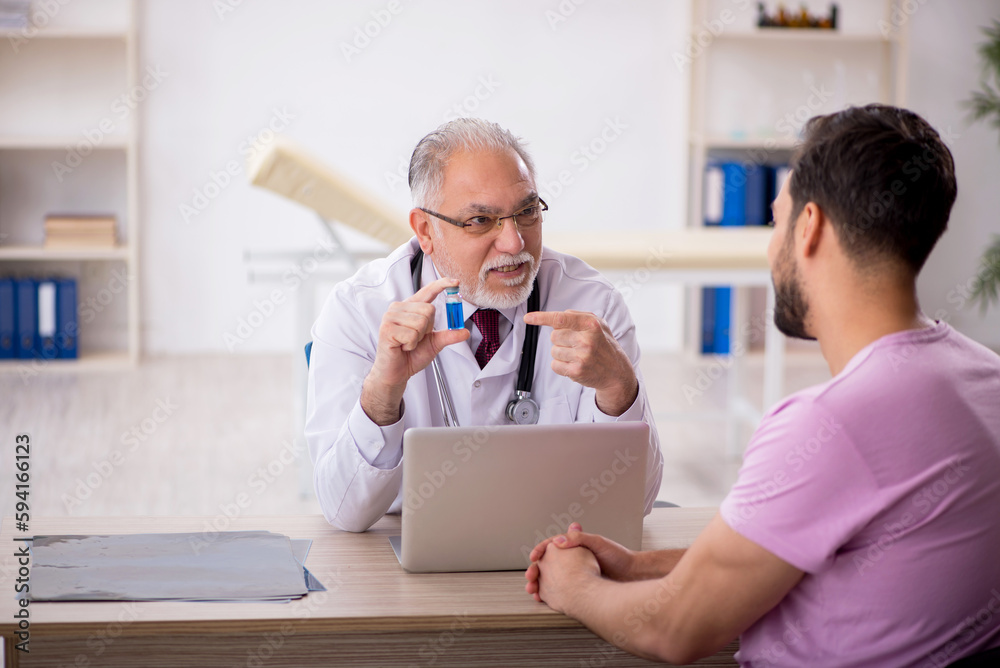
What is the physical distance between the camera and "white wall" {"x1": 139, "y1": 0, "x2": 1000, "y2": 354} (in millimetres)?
Answer: 5062

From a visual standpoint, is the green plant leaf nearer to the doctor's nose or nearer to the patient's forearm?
the doctor's nose

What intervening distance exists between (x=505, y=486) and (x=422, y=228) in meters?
0.66

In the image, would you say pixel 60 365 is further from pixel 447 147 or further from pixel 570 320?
pixel 570 320

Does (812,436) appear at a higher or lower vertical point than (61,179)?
lower

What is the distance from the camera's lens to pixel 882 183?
107 cm

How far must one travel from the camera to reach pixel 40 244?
16.5ft

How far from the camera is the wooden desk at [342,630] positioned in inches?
46.6

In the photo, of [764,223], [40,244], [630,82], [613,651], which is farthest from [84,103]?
[613,651]

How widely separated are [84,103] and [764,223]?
3.46 metres

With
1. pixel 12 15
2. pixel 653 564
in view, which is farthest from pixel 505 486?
pixel 12 15

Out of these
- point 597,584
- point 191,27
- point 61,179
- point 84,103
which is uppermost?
point 191,27

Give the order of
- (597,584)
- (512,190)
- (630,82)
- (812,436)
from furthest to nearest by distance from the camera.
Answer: (630,82) → (512,190) → (597,584) → (812,436)

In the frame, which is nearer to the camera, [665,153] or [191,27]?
[191,27]

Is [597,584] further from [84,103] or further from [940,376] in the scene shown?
[84,103]
